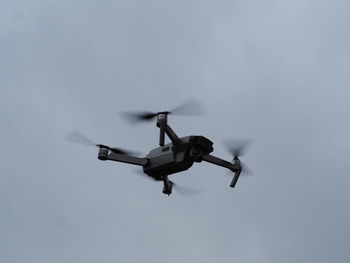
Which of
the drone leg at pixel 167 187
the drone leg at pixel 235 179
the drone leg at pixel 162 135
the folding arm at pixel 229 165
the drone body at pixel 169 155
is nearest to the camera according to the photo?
the drone leg at pixel 162 135

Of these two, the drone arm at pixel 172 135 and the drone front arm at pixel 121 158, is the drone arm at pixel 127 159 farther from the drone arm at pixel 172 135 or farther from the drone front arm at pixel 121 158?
the drone arm at pixel 172 135

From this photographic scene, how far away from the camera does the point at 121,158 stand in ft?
81.0

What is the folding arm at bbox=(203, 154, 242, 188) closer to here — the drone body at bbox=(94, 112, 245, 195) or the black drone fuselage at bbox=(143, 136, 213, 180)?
the drone body at bbox=(94, 112, 245, 195)

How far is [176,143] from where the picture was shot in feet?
75.9

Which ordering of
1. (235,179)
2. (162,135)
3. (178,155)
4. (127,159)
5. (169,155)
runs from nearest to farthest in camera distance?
(162,135)
(178,155)
(169,155)
(127,159)
(235,179)

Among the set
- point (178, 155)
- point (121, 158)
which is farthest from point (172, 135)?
point (121, 158)

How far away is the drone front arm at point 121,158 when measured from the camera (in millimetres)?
24633

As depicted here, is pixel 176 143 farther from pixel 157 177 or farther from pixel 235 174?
pixel 235 174

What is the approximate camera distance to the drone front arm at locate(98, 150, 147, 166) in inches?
970

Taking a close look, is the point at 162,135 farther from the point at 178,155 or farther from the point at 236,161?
the point at 236,161

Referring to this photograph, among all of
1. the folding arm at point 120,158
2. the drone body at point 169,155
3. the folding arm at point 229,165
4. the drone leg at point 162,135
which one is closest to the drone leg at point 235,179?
the folding arm at point 229,165

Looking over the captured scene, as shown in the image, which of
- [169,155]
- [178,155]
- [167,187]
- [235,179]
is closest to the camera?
[178,155]

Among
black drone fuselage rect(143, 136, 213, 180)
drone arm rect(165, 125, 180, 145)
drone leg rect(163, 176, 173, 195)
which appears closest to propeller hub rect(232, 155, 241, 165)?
black drone fuselage rect(143, 136, 213, 180)

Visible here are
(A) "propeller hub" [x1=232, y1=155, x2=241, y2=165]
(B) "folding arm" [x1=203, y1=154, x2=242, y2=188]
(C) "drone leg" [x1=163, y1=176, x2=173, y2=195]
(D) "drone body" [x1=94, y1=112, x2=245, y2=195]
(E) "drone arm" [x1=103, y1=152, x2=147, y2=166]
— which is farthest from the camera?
(A) "propeller hub" [x1=232, y1=155, x2=241, y2=165]
